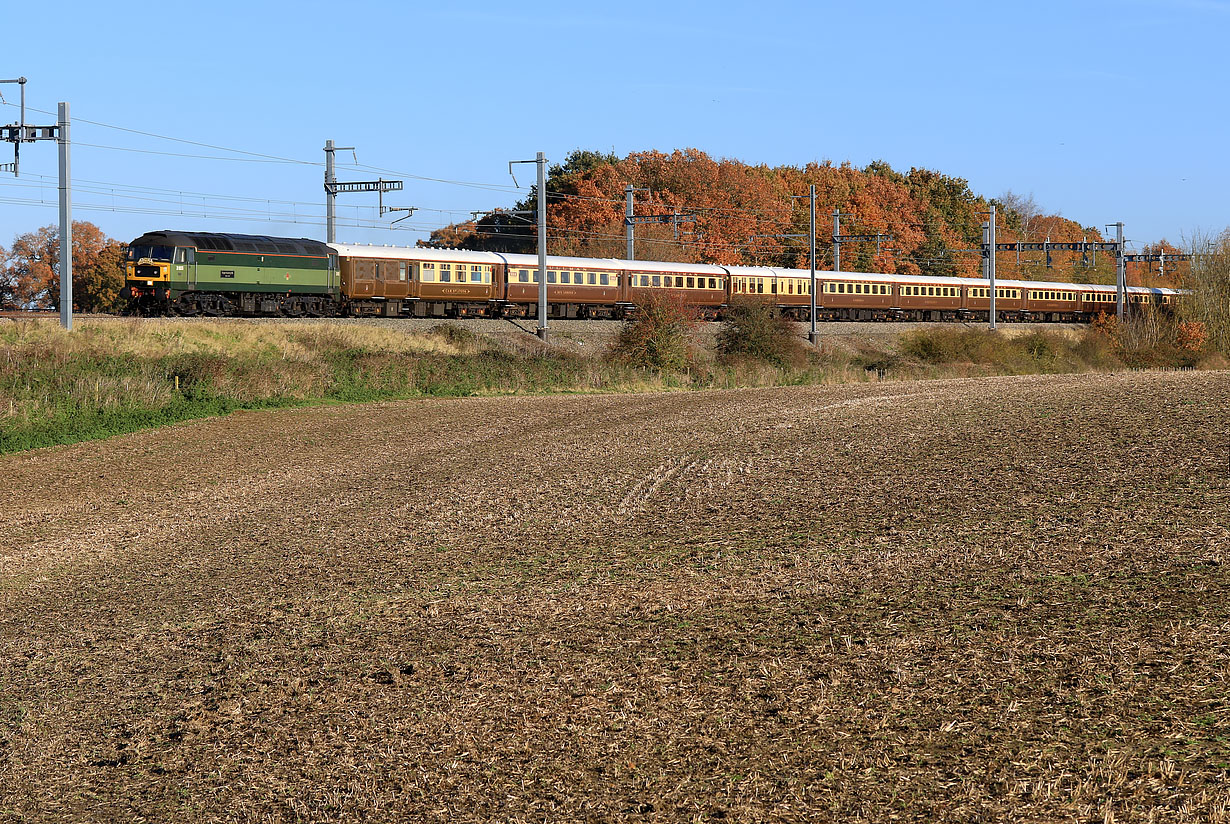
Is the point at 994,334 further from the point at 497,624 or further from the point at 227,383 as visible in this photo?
the point at 497,624

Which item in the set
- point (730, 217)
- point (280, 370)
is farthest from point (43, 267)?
point (280, 370)

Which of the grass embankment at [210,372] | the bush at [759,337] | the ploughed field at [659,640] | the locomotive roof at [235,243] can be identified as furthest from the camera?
the bush at [759,337]

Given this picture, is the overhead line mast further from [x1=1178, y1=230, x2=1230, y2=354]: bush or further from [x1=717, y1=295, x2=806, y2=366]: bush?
[x1=1178, y1=230, x2=1230, y2=354]: bush

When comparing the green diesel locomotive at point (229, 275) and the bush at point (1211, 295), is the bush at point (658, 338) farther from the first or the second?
the bush at point (1211, 295)

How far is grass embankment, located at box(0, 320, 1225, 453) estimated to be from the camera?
26.1m

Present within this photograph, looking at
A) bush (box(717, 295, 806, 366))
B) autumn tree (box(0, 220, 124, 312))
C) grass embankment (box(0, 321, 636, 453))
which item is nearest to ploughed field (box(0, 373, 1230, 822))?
grass embankment (box(0, 321, 636, 453))

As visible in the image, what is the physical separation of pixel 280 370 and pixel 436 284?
56.2ft

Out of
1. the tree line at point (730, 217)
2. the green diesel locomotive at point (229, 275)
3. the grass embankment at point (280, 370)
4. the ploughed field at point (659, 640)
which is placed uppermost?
the tree line at point (730, 217)

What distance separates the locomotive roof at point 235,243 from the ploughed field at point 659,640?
25.1 m

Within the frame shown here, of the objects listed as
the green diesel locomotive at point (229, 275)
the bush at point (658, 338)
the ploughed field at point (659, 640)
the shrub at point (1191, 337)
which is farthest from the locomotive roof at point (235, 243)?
the shrub at point (1191, 337)

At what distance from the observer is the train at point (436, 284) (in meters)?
40.8

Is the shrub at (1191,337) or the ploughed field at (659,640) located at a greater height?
the shrub at (1191,337)

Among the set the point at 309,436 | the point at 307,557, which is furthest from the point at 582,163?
the point at 307,557

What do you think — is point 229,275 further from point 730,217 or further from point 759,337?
point 730,217
